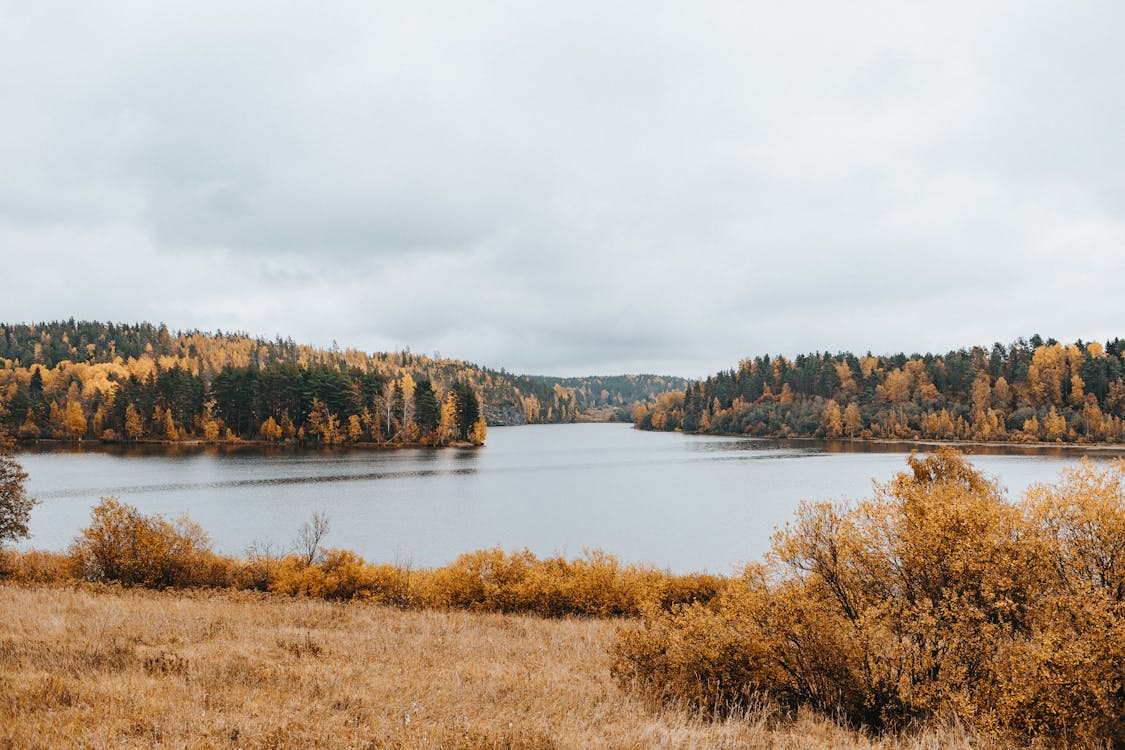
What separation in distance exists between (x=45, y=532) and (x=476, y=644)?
38.2 meters

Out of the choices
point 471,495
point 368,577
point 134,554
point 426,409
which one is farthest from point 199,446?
point 368,577

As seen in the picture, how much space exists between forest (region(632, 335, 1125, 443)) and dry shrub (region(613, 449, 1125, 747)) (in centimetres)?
14656

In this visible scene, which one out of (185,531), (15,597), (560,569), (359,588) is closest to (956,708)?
(560,569)

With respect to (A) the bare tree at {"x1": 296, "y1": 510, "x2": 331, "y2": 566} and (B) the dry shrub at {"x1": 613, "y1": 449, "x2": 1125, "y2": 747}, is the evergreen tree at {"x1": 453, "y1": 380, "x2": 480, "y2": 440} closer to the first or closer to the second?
(A) the bare tree at {"x1": 296, "y1": 510, "x2": 331, "y2": 566}

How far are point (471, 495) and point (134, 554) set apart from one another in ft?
112

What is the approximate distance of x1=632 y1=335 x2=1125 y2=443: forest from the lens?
433 ft

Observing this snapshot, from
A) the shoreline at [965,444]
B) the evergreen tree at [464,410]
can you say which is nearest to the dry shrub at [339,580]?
the evergreen tree at [464,410]

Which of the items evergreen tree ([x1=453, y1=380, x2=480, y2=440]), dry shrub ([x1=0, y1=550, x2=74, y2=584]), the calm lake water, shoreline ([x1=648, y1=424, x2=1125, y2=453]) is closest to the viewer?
dry shrub ([x1=0, y1=550, x2=74, y2=584])

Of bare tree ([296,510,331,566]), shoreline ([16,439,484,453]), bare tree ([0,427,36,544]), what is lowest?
shoreline ([16,439,484,453])

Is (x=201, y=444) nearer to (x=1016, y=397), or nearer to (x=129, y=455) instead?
(x=129, y=455)

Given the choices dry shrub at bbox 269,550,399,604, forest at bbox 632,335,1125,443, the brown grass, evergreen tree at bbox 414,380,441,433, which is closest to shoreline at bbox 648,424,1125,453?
forest at bbox 632,335,1125,443

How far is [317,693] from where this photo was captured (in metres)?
9.38

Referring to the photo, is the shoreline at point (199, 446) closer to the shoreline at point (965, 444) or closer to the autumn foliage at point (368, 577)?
the autumn foliage at point (368, 577)

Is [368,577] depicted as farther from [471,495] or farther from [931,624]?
[471,495]
